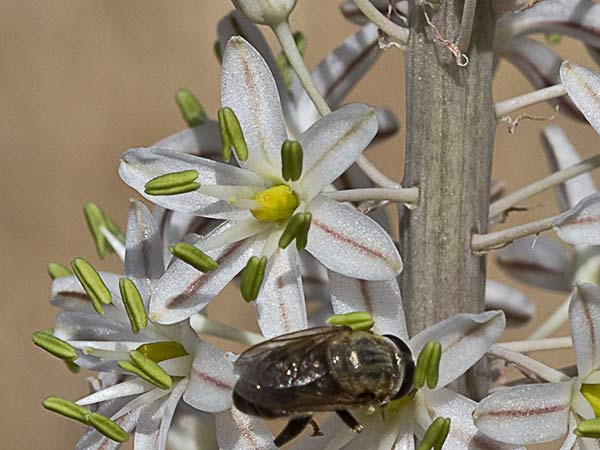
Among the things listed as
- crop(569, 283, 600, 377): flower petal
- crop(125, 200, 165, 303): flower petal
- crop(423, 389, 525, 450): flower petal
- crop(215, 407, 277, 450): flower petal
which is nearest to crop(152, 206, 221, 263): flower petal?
crop(125, 200, 165, 303): flower petal

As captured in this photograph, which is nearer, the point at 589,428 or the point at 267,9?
the point at 589,428

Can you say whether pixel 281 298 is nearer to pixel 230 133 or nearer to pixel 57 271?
pixel 230 133

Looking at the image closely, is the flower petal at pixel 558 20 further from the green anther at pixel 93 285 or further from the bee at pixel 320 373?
the green anther at pixel 93 285

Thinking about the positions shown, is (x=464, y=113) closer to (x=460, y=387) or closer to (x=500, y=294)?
(x=460, y=387)

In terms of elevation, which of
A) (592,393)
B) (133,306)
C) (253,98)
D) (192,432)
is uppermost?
(253,98)

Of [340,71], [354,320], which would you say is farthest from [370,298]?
[340,71]

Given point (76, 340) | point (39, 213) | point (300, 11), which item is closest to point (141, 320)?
point (76, 340)

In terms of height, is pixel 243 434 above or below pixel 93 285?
below

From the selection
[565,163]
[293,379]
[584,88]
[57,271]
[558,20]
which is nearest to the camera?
[293,379]

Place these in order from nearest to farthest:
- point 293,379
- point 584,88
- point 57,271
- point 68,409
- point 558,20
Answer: point 293,379, point 584,88, point 68,409, point 558,20, point 57,271
